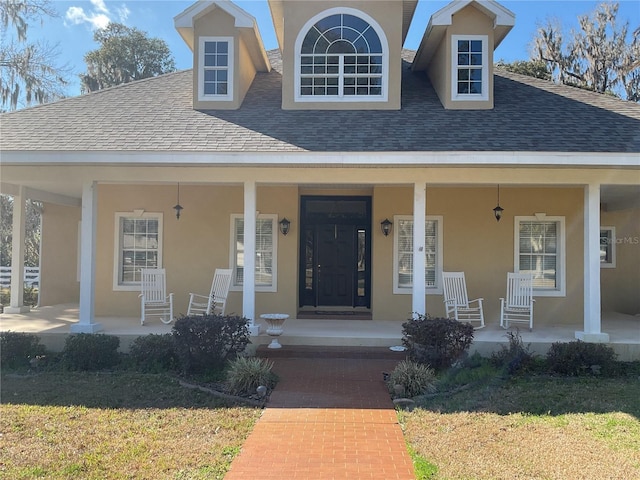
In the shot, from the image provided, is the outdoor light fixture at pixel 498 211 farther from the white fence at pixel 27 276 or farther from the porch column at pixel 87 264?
the white fence at pixel 27 276

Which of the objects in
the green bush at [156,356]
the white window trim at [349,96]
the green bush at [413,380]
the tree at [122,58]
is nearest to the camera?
the green bush at [413,380]

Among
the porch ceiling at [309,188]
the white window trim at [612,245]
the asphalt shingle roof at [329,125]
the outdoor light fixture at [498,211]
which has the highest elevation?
the asphalt shingle roof at [329,125]

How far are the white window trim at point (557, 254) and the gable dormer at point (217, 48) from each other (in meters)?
6.37

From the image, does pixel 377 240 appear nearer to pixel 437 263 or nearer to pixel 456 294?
pixel 437 263

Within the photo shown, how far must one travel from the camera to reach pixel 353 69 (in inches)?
382

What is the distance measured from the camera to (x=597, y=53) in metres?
22.5

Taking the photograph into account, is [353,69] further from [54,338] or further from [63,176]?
[54,338]

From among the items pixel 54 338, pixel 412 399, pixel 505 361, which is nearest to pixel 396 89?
pixel 505 361

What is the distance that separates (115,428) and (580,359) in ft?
19.9

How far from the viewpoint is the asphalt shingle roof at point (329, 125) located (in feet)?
25.7

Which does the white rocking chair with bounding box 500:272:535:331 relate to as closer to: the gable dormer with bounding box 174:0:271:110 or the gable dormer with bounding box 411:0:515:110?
the gable dormer with bounding box 411:0:515:110

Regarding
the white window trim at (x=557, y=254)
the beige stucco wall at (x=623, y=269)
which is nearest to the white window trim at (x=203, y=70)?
the white window trim at (x=557, y=254)

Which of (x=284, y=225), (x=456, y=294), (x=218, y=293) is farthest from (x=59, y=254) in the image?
(x=456, y=294)

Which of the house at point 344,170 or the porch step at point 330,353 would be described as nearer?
the porch step at point 330,353
